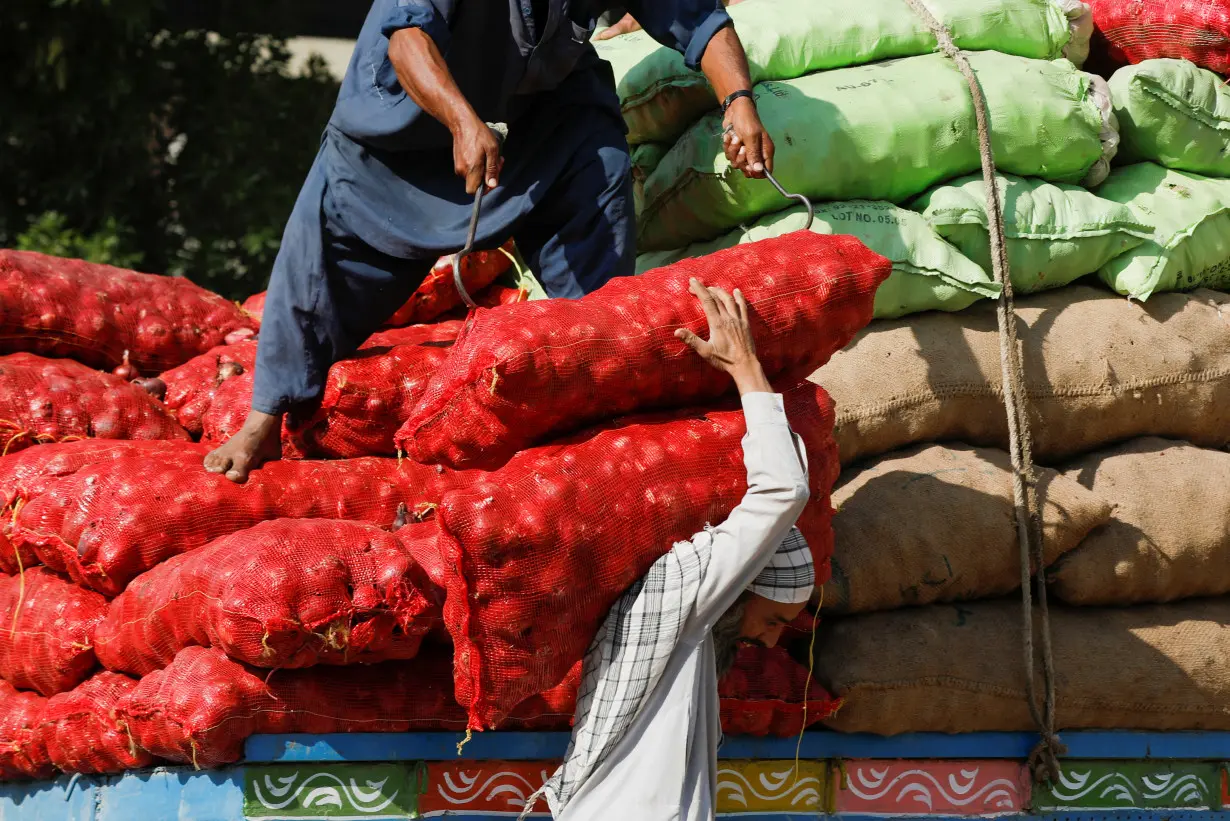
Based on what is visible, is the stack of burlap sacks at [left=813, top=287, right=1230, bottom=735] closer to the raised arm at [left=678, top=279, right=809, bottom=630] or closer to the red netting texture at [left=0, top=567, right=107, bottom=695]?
the raised arm at [left=678, top=279, right=809, bottom=630]

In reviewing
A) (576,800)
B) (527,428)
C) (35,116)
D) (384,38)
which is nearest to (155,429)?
(384,38)

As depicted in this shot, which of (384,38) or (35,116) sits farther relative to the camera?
(35,116)

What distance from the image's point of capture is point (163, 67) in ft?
23.8

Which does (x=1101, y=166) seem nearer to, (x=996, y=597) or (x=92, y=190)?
(x=996, y=597)

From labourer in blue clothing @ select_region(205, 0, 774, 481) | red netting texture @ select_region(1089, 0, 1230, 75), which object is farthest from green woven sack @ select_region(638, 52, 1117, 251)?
red netting texture @ select_region(1089, 0, 1230, 75)

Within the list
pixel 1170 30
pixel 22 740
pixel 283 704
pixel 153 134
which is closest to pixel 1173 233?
pixel 1170 30

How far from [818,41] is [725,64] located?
0.58 metres

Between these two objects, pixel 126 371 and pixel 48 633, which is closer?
pixel 48 633

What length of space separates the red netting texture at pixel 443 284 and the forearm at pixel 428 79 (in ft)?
2.81

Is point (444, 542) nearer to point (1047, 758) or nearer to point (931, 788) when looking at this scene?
point (931, 788)

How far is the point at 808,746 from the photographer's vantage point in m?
2.79

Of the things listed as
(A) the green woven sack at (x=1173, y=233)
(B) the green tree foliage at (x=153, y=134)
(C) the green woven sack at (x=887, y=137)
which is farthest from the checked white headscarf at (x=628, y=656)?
(B) the green tree foliage at (x=153, y=134)

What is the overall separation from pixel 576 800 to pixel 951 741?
3.25 ft

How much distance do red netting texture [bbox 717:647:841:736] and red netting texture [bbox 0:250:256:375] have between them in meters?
1.80
